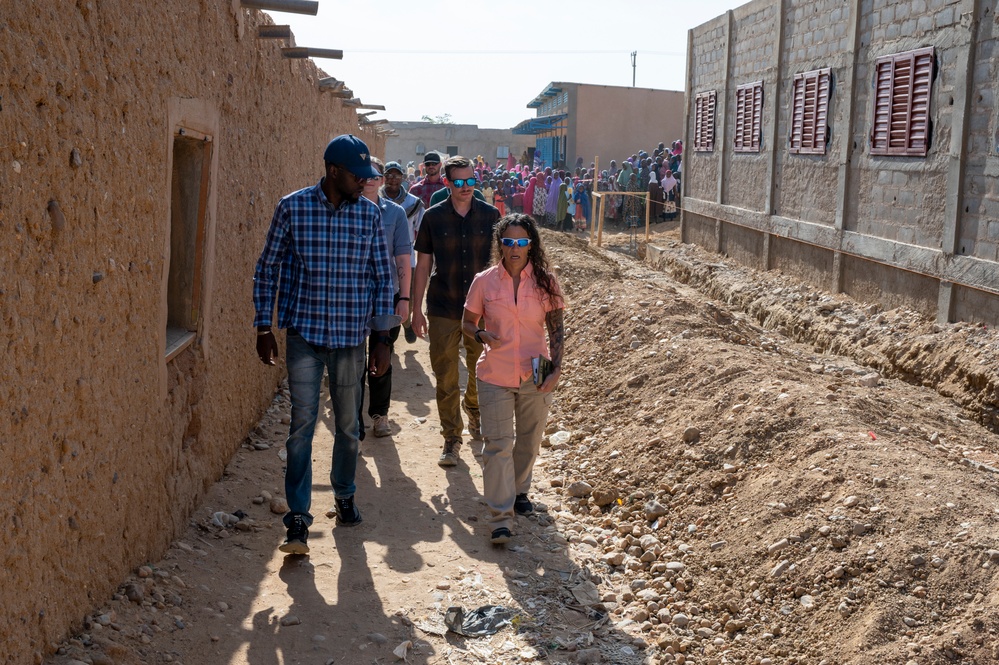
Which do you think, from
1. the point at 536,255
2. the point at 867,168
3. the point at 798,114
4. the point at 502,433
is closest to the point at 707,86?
the point at 798,114

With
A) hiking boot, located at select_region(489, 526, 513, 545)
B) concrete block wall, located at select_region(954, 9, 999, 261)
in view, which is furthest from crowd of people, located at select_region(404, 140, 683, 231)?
hiking boot, located at select_region(489, 526, 513, 545)

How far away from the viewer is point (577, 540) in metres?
5.38

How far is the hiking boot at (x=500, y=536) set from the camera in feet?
16.5

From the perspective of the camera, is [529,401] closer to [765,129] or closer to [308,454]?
[308,454]

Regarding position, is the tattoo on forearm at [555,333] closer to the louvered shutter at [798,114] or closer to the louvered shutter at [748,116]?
the louvered shutter at [798,114]

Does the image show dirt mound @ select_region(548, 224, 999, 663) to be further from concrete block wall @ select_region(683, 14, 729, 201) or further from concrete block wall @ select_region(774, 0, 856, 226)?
concrete block wall @ select_region(683, 14, 729, 201)

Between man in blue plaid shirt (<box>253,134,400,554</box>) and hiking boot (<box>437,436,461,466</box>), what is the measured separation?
166cm

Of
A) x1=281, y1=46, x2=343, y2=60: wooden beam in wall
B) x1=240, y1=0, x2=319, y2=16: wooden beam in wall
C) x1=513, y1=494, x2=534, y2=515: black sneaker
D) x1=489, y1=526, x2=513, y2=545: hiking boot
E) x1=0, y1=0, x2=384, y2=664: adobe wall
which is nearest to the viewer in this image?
x1=0, y1=0, x2=384, y2=664: adobe wall

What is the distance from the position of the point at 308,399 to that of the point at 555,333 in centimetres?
134

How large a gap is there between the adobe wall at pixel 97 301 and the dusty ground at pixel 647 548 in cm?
30

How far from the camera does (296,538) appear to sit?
4.60 metres

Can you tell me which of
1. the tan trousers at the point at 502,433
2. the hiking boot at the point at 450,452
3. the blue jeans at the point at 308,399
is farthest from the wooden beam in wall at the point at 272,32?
the tan trousers at the point at 502,433

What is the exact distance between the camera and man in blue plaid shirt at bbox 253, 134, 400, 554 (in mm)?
4625

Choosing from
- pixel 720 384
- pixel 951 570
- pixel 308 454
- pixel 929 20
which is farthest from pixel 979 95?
pixel 308 454
